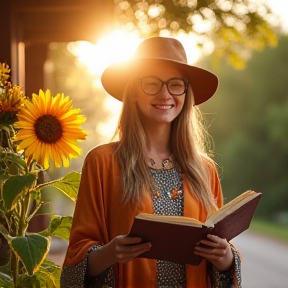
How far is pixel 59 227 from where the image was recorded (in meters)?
3.72

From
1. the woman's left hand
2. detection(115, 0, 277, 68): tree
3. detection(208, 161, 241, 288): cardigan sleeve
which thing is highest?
detection(115, 0, 277, 68): tree

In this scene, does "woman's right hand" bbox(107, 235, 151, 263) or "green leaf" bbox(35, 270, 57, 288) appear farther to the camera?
"green leaf" bbox(35, 270, 57, 288)

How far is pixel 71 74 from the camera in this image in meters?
15.1

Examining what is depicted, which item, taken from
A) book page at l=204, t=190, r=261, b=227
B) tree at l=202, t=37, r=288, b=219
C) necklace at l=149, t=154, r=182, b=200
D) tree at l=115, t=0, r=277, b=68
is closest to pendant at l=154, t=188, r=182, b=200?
necklace at l=149, t=154, r=182, b=200

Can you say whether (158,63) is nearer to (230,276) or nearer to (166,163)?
(166,163)

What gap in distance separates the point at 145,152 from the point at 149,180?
11 cm

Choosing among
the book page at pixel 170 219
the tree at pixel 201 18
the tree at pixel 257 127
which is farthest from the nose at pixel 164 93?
the tree at pixel 257 127

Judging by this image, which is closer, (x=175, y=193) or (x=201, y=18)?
(x=175, y=193)

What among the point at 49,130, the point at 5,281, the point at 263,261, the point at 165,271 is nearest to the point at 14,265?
the point at 5,281

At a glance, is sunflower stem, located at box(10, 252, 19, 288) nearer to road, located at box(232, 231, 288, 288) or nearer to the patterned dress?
the patterned dress

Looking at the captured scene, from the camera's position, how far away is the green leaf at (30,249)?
11.1ft

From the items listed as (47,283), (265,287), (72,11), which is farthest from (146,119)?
(265,287)

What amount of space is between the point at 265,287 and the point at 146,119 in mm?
9583

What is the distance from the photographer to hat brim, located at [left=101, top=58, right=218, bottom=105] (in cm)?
343
